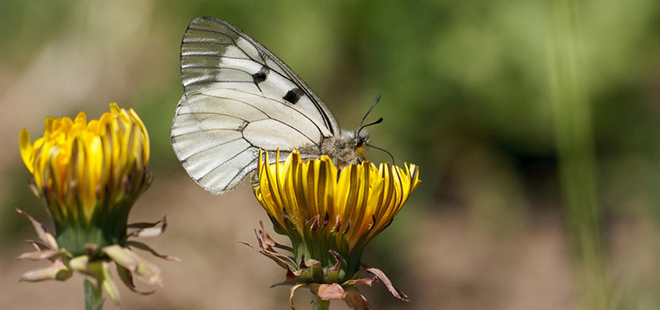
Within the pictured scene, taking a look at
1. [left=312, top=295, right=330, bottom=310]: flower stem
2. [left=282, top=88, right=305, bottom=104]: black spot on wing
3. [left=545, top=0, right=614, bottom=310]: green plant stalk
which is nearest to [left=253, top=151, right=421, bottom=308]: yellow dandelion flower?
[left=312, top=295, right=330, bottom=310]: flower stem

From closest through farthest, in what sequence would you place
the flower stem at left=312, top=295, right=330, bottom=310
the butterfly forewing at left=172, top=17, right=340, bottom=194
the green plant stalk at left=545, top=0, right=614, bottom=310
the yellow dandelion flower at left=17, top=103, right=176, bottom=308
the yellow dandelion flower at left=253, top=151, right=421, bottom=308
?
1. the yellow dandelion flower at left=17, top=103, right=176, bottom=308
2. the flower stem at left=312, top=295, right=330, bottom=310
3. the yellow dandelion flower at left=253, top=151, right=421, bottom=308
4. the green plant stalk at left=545, top=0, right=614, bottom=310
5. the butterfly forewing at left=172, top=17, right=340, bottom=194

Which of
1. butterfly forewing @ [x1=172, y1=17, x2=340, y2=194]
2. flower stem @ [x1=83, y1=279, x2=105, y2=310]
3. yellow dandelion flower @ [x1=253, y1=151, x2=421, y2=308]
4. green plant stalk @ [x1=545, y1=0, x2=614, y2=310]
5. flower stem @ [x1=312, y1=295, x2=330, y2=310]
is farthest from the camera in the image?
butterfly forewing @ [x1=172, y1=17, x2=340, y2=194]

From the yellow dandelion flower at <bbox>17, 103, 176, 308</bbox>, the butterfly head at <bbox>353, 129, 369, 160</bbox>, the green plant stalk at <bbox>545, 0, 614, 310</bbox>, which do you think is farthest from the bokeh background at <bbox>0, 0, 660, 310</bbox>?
the yellow dandelion flower at <bbox>17, 103, 176, 308</bbox>

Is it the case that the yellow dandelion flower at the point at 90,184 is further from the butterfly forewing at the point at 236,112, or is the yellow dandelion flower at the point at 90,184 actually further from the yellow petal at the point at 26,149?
the butterfly forewing at the point at 236,112

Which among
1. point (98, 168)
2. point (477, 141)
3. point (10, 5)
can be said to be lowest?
point (477, 141)

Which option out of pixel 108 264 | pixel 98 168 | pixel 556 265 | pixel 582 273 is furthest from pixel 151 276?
pixel 556 265

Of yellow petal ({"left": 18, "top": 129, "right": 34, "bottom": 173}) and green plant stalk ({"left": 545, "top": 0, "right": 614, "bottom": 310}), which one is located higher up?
yellow petal ({"left": 18, "top": 129, "right": 34, "bottom": 173})

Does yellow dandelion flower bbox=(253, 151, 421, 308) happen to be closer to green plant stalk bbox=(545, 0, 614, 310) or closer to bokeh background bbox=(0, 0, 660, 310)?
green plant stalk bbox=(545, 0, 614, 310)

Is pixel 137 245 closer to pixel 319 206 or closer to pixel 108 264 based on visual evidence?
pixel 108 264

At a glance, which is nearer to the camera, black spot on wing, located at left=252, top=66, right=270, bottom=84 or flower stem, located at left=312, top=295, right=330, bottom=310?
flower stem, located at left=312, top=295, right=330, bottom=310
